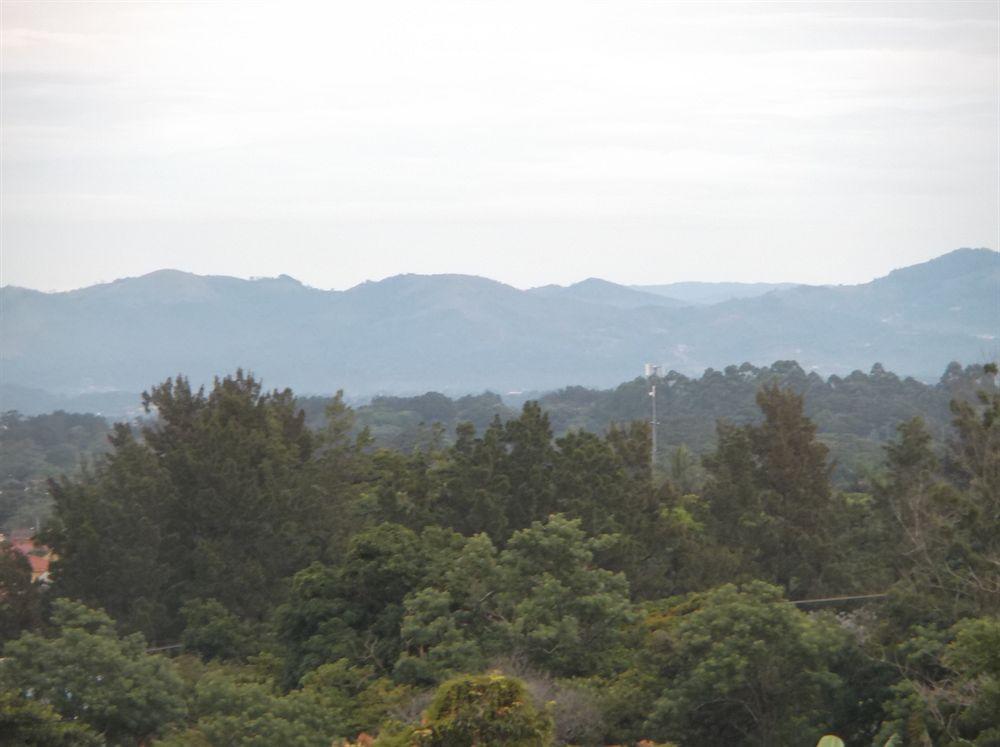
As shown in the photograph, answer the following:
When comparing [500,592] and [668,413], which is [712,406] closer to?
[668,413]

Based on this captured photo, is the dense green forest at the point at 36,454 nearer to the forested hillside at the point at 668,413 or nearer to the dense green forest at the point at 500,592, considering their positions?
the forested hillside at the point at 668,413

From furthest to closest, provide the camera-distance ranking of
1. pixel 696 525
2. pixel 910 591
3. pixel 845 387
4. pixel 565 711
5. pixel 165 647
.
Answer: pixel 845 387 → pixel 696 525 → pixel 165 647 → pixel 910 591 → pixel 565 711

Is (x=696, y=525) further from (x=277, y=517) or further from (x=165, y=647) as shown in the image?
(x=165, y=647)

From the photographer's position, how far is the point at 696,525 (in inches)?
1072

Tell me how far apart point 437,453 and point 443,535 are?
5.44 meters

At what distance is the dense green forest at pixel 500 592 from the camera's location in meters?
15.8

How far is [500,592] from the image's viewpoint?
65.1 feet

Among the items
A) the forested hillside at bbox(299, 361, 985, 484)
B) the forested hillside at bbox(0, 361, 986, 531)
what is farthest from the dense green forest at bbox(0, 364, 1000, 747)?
the forested hillside at bbox(299, 361, 985, 484)

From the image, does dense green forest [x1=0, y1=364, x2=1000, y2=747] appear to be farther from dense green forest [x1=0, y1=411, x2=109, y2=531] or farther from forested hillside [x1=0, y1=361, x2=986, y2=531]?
forested hillside [x1=0, y1=361, x2=986, y2=531]

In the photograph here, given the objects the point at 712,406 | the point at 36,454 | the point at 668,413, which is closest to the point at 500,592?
the point at 668,413

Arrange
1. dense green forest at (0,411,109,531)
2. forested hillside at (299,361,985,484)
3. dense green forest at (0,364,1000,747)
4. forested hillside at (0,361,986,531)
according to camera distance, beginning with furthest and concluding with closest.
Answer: forested hillside at (299,361,985,484) < forested hillside at (0,361,986,531) < dense green forest at (0,411,109,531) < dense green forest at (0,364,1000,747)

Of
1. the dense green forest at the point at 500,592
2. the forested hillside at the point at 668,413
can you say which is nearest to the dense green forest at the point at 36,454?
the forested hillside at the point at 668,413

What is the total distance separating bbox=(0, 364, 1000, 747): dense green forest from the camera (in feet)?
51.7

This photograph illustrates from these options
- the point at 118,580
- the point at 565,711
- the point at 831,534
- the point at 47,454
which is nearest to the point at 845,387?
the point at 47,454
